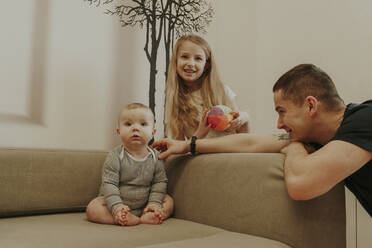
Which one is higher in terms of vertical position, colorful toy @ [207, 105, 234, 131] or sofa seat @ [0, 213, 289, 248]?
colorful toy @ [207, 105, 234, 131]

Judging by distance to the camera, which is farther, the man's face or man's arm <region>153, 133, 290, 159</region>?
man's arm <region>153, 133, 290, 159</region>

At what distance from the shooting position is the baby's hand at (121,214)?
1474 millimetres

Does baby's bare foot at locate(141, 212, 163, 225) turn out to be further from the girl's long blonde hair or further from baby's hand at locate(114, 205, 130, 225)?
the girl's long blonde hair

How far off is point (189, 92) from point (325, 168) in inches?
55.1

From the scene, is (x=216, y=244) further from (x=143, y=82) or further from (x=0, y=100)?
(x=143, y=82)

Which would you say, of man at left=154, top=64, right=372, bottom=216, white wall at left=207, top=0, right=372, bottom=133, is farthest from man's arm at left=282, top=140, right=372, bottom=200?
white wall at left=207, top=0, right=372, bottom=133

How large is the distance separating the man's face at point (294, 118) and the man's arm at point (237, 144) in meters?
0.10

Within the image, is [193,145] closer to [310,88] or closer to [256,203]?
[256,203]

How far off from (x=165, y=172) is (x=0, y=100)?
3.07 feet

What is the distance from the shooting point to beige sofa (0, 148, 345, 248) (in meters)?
1.23

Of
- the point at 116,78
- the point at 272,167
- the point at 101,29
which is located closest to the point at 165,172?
the point at 272,167

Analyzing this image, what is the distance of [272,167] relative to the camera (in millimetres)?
1316

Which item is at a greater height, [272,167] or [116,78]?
[116,78]

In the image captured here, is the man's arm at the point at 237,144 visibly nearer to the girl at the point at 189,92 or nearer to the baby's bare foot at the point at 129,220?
the baby's bare foot at the point at 129,220
